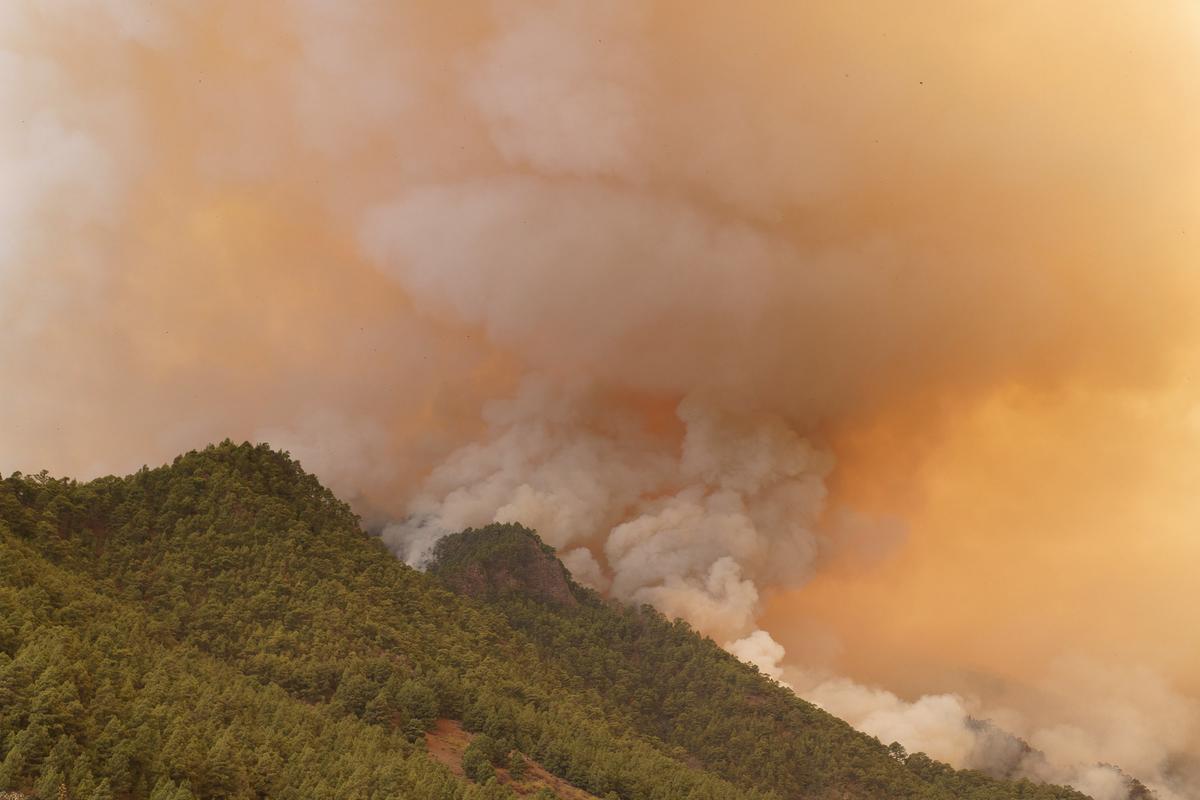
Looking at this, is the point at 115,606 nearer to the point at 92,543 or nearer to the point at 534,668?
the point at 92,543

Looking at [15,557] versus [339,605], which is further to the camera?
[339,605]

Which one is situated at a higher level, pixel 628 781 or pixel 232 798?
pixel 628 781

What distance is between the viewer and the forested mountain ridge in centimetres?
8350

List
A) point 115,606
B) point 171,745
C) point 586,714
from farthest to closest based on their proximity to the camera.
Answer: point 586,714
point 115,606
point 171,745

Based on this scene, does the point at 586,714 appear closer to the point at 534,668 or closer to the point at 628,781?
the point at 534,668

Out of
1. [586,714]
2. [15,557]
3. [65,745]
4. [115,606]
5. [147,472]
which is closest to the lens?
[65,745]

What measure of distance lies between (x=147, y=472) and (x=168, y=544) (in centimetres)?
2105

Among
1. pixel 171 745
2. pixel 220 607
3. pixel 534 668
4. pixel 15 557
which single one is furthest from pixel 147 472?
pixel 171 745

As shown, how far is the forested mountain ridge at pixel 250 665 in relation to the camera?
274ft

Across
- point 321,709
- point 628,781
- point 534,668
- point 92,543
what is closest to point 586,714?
point 534,668

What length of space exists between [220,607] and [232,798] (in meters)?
68.2

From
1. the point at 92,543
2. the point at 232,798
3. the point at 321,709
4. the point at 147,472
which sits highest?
the point at 147,472

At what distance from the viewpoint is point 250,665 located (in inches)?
5408

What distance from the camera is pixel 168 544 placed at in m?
158
